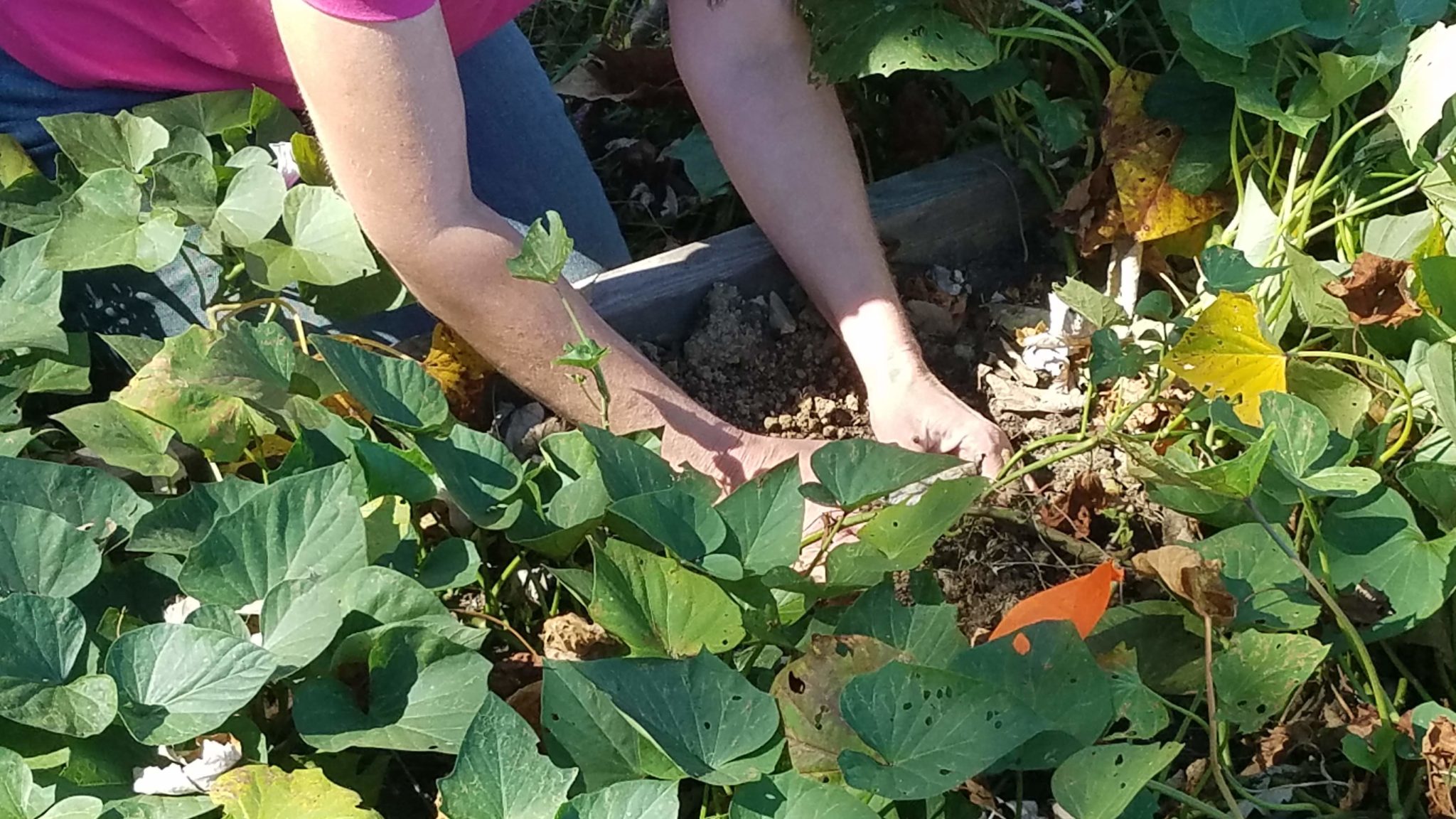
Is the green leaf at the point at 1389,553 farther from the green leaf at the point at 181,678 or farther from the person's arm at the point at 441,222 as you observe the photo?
the green leaf at the point at 181,678

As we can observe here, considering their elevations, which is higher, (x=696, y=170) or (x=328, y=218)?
(x=328, y=218)

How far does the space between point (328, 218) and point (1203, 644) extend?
0.84m

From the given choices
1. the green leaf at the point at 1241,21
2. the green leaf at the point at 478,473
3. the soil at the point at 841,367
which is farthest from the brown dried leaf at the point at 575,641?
the green leaf at the point at 1241,21

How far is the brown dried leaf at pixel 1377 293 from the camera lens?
1.08 meters

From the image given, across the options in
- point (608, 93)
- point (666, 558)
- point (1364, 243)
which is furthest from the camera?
point (608, 93)

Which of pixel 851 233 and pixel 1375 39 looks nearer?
pixel 1375 39

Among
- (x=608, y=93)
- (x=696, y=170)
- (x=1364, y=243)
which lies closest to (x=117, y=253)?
(x=696, y=170)

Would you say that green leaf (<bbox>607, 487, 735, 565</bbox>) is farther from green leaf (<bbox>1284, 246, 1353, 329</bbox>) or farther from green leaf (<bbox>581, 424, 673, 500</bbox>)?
green leaf (<bbox>1284, 246, 1353, 329</bbox>)

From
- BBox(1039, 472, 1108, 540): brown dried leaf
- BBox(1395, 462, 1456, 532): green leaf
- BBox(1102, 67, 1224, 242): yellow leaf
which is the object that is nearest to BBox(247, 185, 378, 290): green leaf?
BBox(1039, 472, 1108, 540): brown dried leaf

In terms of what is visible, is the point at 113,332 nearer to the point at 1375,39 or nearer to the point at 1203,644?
the point at 1203,644

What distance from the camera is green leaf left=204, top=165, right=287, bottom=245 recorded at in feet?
3.78

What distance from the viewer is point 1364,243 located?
4.07 feet

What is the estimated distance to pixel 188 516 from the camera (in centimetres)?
88

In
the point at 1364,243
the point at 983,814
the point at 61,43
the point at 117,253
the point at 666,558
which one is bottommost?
the point at 983,814
